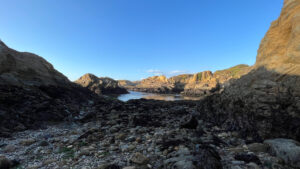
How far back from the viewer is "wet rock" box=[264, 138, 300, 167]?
3.84 m

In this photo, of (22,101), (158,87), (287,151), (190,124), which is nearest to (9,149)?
(22,101)

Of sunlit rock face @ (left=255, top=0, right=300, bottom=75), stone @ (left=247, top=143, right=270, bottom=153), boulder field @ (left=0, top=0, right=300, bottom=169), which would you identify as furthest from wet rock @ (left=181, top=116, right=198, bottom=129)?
sunlit rock face @ (left=255, top=0, right=300, bottom=75)

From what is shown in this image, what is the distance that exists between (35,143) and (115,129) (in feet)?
14.7

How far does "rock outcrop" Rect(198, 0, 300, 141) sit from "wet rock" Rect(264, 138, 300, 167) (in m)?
1.33

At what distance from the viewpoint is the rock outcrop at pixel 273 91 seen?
18.3 feet

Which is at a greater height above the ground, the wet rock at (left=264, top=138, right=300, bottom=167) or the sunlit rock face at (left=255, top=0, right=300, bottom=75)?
the sunlit rock face at (left=255, top=0, right=300, bottom=75)

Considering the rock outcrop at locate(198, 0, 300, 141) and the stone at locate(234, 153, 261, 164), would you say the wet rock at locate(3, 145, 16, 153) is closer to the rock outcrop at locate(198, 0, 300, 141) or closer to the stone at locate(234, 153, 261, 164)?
the stone at locate(234, 153, 261, 164)

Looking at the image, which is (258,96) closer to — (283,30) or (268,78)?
(268,78)

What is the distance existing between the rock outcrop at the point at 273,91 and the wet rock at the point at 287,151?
4.37 ft

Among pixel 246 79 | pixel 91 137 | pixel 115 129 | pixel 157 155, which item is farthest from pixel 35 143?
pixel 246 79

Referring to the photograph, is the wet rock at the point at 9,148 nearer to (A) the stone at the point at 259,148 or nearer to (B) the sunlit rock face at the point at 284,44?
(A) the stone at the point at 259,148

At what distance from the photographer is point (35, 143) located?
742 cm

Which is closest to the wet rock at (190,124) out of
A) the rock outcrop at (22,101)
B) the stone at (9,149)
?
the stone at (9,149)

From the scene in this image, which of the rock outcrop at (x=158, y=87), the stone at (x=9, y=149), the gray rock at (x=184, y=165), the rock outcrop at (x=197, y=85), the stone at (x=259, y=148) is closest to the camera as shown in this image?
the gray rock at (x=184, y=165)
